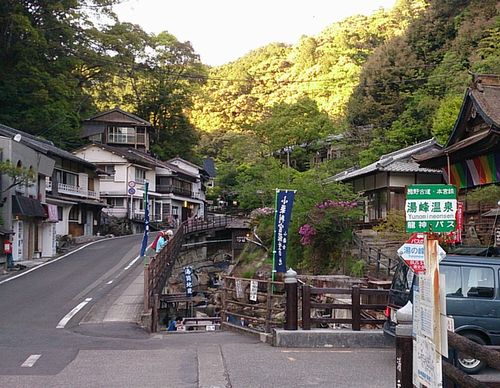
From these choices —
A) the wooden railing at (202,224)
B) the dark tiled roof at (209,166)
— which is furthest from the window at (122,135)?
the wooden railing at (202,224)

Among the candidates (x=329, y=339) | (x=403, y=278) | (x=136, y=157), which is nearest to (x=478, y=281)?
(x=403, y=278)

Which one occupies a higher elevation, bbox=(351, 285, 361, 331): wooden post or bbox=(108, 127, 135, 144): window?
bbox=(108, 127, 135, 144): window

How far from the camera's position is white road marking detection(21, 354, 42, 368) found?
32.7 feet

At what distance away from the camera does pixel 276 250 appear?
71.4 ft

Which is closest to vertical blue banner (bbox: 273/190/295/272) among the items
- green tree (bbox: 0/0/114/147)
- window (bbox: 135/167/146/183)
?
green tree (bbox: 0/0/114/147)

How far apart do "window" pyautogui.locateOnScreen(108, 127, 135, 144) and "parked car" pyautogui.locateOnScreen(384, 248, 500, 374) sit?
2401 inches

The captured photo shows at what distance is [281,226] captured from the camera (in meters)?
21.8

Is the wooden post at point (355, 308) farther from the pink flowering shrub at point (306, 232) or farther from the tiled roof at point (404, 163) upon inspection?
the tiled roof at point (404, 163)

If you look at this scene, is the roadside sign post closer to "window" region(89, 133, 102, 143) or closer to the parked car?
the parked car

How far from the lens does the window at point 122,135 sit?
67938mm

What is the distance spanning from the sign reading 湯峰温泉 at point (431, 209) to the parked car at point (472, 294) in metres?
3.94

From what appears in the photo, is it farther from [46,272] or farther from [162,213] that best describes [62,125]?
[46,272]

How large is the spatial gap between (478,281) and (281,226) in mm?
11987

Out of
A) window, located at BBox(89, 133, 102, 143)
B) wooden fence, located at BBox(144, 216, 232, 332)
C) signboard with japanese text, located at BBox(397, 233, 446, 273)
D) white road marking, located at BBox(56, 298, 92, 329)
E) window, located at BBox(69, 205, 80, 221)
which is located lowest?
white road marking, located at BBox(56, 298, 92, 329)
